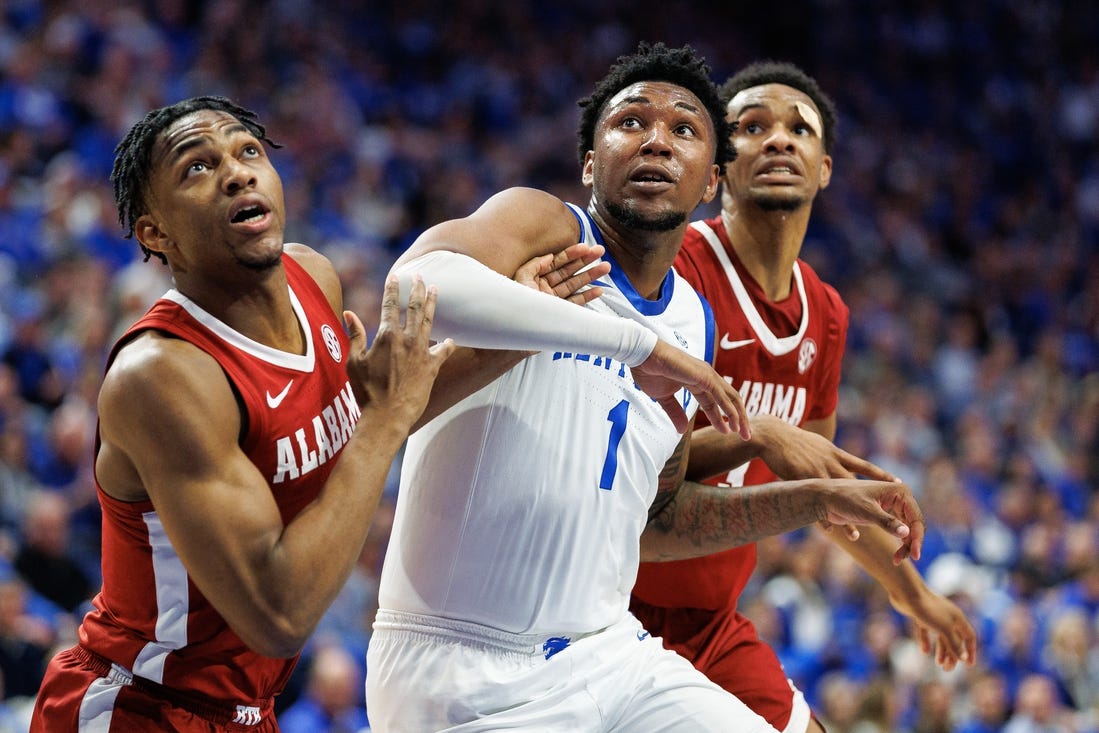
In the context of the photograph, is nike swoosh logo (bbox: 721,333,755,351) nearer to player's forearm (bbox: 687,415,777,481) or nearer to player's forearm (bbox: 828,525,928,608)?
player's forearm (bbox: 687,415,777,481)

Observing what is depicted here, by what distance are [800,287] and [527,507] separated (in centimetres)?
183

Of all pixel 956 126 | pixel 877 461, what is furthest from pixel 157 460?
pixel 956 126

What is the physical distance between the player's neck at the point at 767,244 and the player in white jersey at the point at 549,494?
0.93 metres

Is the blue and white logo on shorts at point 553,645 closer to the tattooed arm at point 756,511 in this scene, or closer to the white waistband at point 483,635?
the white waistband at point 483,635

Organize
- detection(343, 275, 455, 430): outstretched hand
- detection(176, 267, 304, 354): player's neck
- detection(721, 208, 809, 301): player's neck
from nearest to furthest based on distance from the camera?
detection(343, 275, 455, 430): outstretched hand < detection(176, 267, 304, 354): player's neck < detection(721, 208, 809, 301): player's neck

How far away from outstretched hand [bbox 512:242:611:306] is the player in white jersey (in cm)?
6

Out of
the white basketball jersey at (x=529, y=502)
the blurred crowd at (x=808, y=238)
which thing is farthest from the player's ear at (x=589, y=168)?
the blurred crowd at (x=808, y=238)

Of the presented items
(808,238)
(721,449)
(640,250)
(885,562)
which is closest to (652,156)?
(640,250)

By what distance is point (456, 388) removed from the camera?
3.36 metres

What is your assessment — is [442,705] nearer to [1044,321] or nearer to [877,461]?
[877,461]

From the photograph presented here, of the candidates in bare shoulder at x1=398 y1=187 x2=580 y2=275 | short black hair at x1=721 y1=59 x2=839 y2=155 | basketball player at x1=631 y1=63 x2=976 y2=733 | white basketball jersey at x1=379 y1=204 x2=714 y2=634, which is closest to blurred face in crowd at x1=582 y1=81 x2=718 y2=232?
bare shoulder at x1=398 y1=187 x2=580 y2=275

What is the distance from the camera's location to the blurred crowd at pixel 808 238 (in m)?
7.67

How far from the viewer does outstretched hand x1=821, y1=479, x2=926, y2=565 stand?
12.1 feet

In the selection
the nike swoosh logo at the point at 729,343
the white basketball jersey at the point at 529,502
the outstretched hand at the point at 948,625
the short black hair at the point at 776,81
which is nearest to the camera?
the white basketball jersey at the point at 529,502
